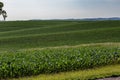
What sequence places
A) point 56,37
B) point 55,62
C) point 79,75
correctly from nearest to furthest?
point 79,75
point 55,62
point 56,37

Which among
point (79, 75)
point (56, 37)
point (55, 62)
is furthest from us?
point (56, 37)

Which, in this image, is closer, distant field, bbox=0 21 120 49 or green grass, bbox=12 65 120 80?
green grass, bbox=12 65 120 80

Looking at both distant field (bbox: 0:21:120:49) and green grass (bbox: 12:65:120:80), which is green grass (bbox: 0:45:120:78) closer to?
green grass (bbox: 12:65:120:80)

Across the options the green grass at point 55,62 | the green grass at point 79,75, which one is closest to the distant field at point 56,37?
the green grass at point 55,62

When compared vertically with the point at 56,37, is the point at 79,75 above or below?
above

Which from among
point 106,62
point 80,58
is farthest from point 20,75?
point 106,62

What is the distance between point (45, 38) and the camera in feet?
151

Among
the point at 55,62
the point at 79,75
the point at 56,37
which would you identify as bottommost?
the point at 56,37

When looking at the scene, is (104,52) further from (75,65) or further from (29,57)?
(29,57)

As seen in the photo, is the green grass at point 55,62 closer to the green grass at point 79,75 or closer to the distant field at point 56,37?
the green grass at point 79,75

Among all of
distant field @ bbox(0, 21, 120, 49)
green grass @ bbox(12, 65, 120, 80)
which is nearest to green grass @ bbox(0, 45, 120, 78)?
green grass @ bbox(12, 65, 120, 80)

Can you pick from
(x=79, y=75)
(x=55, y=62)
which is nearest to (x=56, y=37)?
(x=55, y=62)

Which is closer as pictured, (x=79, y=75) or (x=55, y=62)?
(x=79, y=75)

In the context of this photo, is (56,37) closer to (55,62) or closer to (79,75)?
(55,62)
